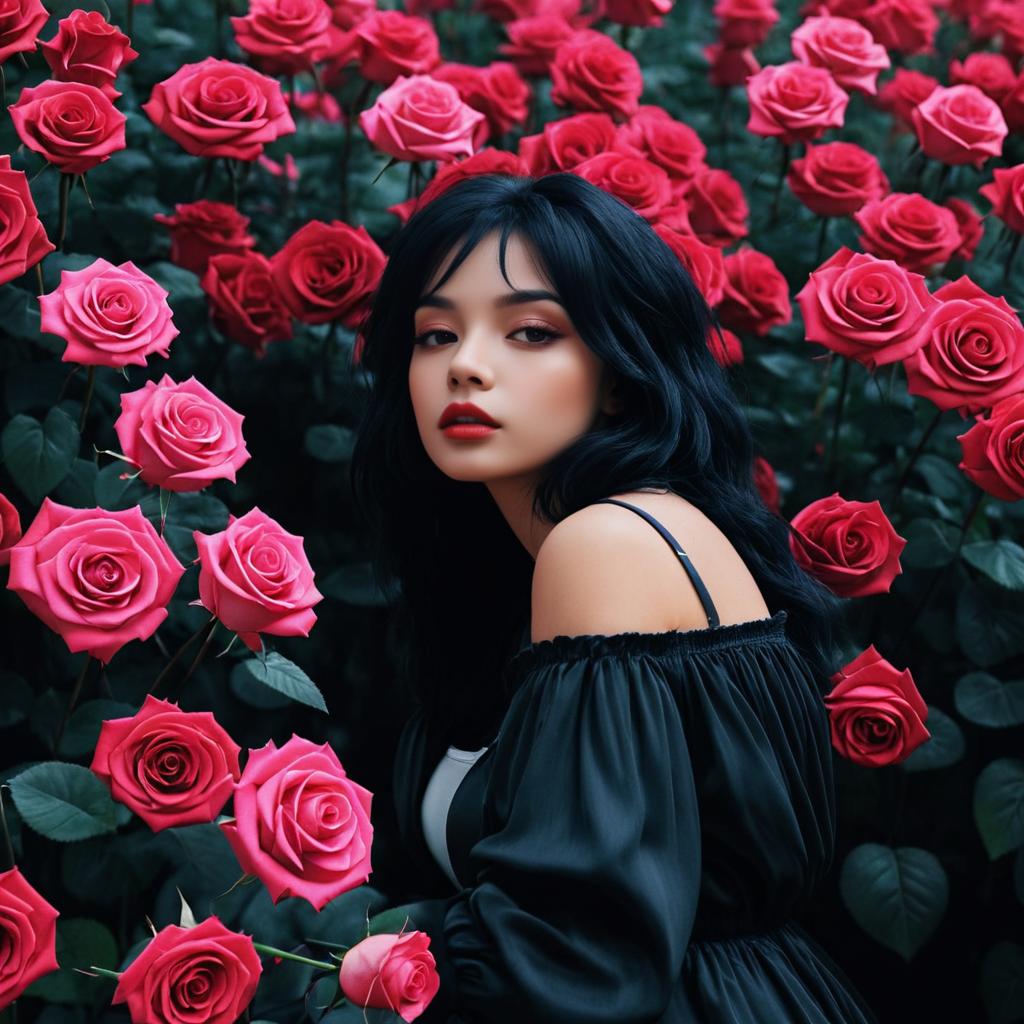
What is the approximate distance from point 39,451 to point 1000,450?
1297mm

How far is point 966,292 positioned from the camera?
2.08m

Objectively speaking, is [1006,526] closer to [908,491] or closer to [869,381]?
[908,491]

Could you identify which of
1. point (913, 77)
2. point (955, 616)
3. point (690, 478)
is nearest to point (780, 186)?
point (913, 77)

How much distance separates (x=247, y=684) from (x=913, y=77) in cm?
169

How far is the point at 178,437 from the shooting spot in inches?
63.7

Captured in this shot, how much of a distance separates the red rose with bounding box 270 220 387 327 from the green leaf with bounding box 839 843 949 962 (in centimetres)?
116

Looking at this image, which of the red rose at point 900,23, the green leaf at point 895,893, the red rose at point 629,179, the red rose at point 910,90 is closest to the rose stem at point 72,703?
the red rose at point 629,179

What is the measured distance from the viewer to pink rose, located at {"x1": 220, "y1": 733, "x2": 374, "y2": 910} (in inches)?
56.9

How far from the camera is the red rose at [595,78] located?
2.51 m

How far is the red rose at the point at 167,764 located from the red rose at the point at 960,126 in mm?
1638

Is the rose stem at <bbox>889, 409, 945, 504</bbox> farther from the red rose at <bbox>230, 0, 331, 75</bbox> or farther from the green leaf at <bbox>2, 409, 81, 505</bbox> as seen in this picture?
the green leaf at <bbox>2, 409, 81, 505</bbox>


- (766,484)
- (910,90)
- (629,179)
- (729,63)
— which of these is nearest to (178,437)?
(629,179)

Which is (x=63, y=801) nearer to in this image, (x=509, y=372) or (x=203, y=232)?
(x=509, y=372)

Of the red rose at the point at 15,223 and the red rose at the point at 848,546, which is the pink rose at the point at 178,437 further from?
the red rose at the point at 848,546
